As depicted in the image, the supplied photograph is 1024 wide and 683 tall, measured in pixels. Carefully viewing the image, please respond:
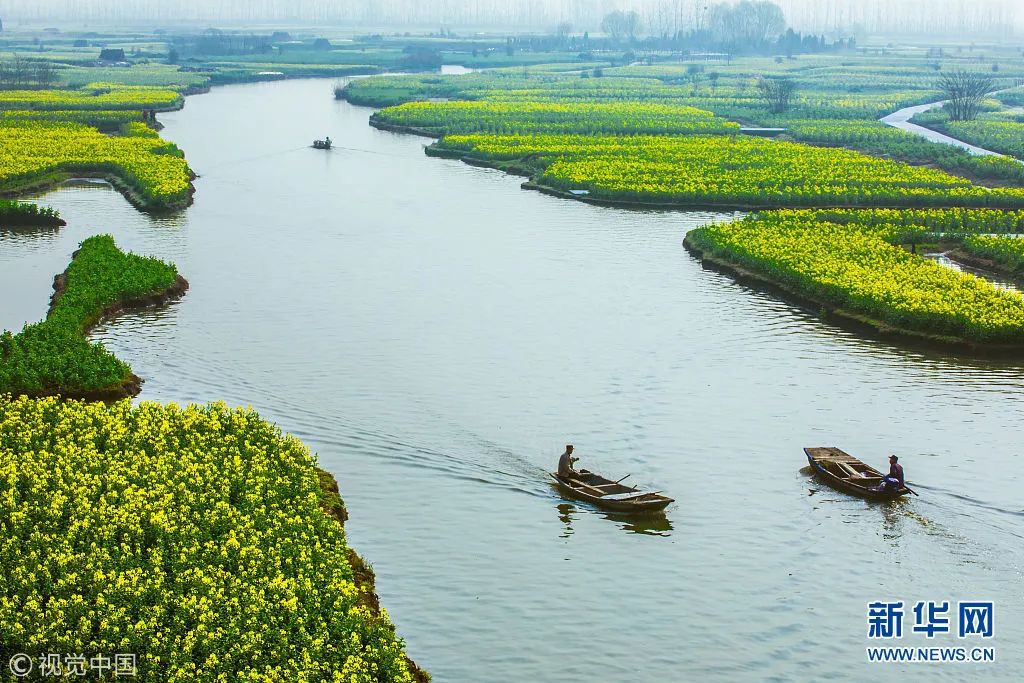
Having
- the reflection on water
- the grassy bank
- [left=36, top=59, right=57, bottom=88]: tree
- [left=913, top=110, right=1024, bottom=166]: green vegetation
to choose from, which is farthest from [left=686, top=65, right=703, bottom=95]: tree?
the reflection on water

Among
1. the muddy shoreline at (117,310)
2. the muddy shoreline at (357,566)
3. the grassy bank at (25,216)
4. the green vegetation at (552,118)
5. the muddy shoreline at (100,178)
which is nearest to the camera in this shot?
the muddy shoreline at (357,566)

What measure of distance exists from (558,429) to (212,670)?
48.8 feet

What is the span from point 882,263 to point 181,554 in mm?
34530

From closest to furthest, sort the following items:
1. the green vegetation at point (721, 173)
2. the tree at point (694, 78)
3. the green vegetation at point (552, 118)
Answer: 1. the green vegetation at point (721, 173)
2. the green vegetation at point (552, 118)
3. the tree at point (694, 78)

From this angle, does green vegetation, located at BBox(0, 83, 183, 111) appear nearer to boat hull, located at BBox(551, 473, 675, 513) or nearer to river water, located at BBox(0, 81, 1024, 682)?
river water, located at BBox(0, 81, 1024, 682)

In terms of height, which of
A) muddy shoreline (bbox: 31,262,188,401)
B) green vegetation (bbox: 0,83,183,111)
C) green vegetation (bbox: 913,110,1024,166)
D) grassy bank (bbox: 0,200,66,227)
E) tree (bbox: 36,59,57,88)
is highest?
tree (bbox: 36,59,57,88)

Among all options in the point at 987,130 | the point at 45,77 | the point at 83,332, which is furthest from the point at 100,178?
the point at 45,77

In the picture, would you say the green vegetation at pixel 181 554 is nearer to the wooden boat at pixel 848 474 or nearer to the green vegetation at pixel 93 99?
the wooden boat at pixel 848 474

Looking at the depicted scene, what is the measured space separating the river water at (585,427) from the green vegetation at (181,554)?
173cm

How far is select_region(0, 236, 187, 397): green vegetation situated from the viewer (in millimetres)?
34375

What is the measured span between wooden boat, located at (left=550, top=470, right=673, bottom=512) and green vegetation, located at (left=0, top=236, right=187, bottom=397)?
13.1 metres

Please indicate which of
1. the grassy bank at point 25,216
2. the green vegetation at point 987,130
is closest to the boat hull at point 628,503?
the grassy bank at point 25,216

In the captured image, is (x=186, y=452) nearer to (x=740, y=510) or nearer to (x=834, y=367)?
(x=740, y=510)

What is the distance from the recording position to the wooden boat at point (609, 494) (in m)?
27.8
